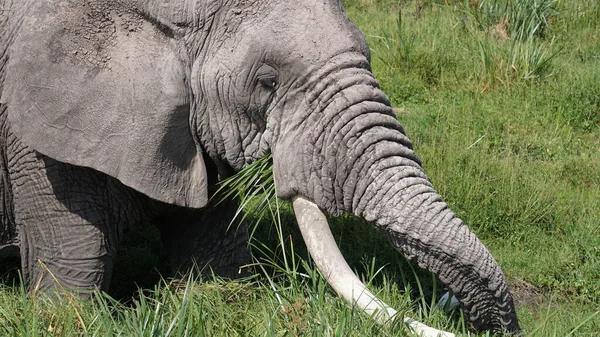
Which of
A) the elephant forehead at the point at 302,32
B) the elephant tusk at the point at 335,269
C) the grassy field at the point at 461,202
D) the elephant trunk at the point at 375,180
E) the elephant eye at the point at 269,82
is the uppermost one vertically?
the elephant forehead at the point at 302,32

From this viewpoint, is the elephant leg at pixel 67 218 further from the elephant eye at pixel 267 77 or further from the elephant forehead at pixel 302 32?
the elephant forehead at pixel 302 32

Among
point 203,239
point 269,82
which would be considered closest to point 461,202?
point 203,239

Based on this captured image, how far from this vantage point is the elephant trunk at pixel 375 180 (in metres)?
3.80

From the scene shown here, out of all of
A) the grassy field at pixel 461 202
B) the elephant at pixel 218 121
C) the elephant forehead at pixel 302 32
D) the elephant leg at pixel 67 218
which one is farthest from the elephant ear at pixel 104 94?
the grassy field at pixel 461 202

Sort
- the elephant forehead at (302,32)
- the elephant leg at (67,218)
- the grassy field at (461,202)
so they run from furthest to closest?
the elephant leg at (67,218), the grassy field at (461,202), the elephant forehead at (302,32)

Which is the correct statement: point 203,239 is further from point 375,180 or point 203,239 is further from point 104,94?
point 375,180

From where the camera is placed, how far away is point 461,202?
19.6ft

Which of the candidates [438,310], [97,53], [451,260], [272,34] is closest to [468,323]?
[438,310]

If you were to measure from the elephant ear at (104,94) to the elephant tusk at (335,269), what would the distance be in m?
0.53

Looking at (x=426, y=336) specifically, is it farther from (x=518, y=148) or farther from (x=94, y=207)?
(x=518, y=148)

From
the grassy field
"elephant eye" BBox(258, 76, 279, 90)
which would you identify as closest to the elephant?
"elephant eye" BBox(258, 76, 279, 90)

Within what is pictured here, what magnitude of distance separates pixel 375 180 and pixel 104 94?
3.49 ft

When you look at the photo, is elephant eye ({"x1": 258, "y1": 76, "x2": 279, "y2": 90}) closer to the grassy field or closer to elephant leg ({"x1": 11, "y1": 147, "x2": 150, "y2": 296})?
the grassy field

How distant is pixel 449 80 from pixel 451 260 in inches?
151
